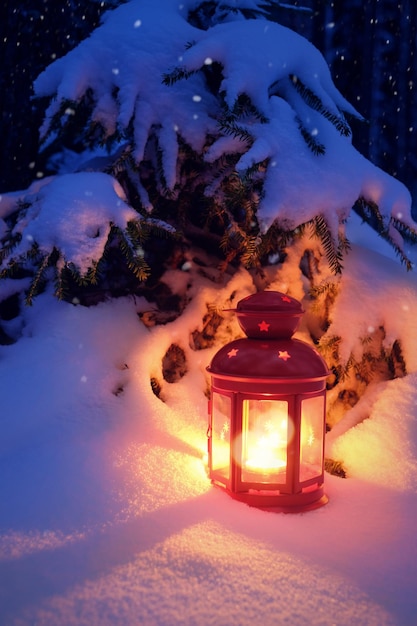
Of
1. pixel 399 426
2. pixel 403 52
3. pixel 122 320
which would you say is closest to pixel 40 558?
pixel 122 320

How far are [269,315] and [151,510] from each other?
1.13m

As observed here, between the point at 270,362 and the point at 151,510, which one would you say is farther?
the point at 270,362

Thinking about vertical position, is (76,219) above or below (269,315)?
above

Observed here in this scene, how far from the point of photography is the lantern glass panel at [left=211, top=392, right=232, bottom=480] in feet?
10.1

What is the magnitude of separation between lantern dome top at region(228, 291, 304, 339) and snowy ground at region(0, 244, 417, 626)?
796mm

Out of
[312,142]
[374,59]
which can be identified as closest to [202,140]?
[312,142]

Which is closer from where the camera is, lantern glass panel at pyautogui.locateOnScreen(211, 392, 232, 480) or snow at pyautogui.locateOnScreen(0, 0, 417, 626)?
snow at pyautogui.locateOnScreen(0, 0, 417, 626)

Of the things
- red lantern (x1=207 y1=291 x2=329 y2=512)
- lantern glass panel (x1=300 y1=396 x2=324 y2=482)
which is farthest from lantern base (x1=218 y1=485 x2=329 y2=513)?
lantern glass panel (x1=300 y1=396 x2=324 y2=482)

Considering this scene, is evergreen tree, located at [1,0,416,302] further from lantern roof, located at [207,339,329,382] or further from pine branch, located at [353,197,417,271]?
lantern roof, located at [207,339,329,382]

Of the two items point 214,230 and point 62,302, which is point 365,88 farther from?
point 62,302

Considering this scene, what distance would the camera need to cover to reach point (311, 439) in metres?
3.08

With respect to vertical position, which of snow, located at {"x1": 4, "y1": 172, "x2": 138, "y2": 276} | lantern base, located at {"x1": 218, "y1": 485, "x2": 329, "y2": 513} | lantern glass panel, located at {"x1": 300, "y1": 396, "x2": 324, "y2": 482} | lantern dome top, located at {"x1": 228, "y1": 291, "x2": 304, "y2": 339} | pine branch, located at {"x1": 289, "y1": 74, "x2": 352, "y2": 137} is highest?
pine branch, located at {"x1": 289, "y1": 74, "x2": 352, "y2": 137}

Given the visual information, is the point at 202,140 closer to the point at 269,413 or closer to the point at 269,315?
the point at 269,315

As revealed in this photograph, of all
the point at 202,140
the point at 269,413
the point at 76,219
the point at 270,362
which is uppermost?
the point at 202,140
